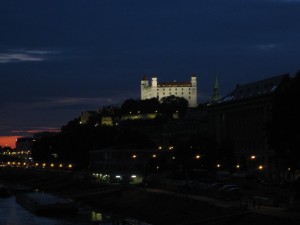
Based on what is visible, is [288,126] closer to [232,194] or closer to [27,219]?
[232,194]

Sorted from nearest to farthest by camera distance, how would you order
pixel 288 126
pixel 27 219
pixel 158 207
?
pixel 288 126 < pixel 158 207 < pixel 27 219

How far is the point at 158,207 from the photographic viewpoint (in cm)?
8000

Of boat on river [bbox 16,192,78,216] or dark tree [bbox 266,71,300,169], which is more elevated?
dark tree [bbox 266,71,300,169]

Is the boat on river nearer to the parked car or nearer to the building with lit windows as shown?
the parked car

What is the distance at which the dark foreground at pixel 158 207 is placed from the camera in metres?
57.7

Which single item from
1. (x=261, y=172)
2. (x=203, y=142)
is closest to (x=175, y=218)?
(x=261, y=172)

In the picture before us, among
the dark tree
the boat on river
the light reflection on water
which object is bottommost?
the light reflection on water

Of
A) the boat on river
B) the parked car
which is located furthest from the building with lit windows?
the parked car

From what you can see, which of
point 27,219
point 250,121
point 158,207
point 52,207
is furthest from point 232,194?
point 250,121

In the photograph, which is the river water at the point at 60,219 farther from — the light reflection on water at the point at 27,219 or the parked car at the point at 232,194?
the parked car at the point at 232,194

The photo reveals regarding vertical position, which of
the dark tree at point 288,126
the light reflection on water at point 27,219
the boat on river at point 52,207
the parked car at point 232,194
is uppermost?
the dark tree at point 288,126

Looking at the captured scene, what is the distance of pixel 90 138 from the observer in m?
186

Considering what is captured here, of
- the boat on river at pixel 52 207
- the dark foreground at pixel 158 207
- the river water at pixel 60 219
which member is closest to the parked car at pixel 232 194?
the dark foreground at pixel 158 207

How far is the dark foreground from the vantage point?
189ft
